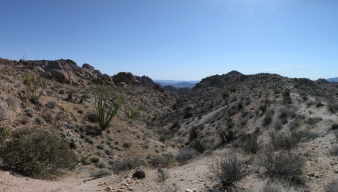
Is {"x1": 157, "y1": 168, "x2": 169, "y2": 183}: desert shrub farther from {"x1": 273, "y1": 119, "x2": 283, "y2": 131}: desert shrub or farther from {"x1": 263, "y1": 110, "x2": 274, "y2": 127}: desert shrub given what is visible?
{"x1": 263, "y1": 110, "x2": 274, "y2": 127}: desert shrub

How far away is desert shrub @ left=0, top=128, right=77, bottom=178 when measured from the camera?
29.0 ft

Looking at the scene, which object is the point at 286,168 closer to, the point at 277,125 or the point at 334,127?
the point at 334,127

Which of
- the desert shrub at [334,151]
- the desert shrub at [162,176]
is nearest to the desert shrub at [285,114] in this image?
the desert shrub at [334,151]

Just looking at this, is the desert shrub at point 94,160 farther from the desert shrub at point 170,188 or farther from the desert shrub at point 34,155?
the desert shrub at point 170,188

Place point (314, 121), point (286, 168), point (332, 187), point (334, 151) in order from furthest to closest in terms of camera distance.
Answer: point (314, 121)
point (334, 151)
point (286, 168)
point (332, 187)

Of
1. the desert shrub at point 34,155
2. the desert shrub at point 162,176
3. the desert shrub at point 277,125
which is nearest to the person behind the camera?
the desert shrub at point 162,176

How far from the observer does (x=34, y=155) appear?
9.23 metres

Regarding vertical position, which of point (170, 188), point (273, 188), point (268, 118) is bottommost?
point (170, 188)

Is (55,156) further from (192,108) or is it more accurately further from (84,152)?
(192,108)

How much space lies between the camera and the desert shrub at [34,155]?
8.84 m

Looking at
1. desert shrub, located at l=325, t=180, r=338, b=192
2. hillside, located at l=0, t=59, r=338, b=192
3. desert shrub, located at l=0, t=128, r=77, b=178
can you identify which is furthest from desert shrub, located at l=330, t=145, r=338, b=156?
desert shrub, located at l=0, t=128, r=77, b=178

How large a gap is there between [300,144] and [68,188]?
780cm

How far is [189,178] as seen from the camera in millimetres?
7211

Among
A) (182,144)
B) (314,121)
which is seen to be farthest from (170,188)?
(182,144)
